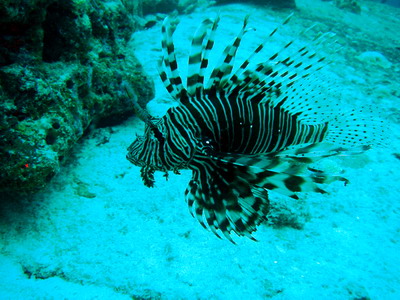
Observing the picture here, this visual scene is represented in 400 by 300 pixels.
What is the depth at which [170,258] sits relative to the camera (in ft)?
10.4

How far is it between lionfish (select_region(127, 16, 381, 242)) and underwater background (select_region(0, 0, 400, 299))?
70 centimetres

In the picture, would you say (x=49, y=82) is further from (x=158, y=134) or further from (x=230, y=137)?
(x=230, y=137)

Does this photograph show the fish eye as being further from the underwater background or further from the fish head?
the underwater background

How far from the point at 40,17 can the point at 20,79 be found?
0.79 m

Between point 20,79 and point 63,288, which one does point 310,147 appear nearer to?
point 63,288

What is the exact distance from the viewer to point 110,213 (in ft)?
11.8

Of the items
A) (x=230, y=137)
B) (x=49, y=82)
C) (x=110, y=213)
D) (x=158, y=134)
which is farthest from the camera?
(x=110, y=213)

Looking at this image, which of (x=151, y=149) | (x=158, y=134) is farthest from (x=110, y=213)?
(x=158, y=134)

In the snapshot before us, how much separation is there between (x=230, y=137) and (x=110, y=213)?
2.02 m

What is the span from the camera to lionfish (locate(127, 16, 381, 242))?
7.31 ft

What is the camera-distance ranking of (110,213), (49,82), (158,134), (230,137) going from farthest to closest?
(110,213)
(49,82)
(230,137)
(158,134)

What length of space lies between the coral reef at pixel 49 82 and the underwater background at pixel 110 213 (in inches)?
0.6

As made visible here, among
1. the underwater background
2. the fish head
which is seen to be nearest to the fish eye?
the fish head

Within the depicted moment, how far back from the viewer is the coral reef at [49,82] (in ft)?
9.62
